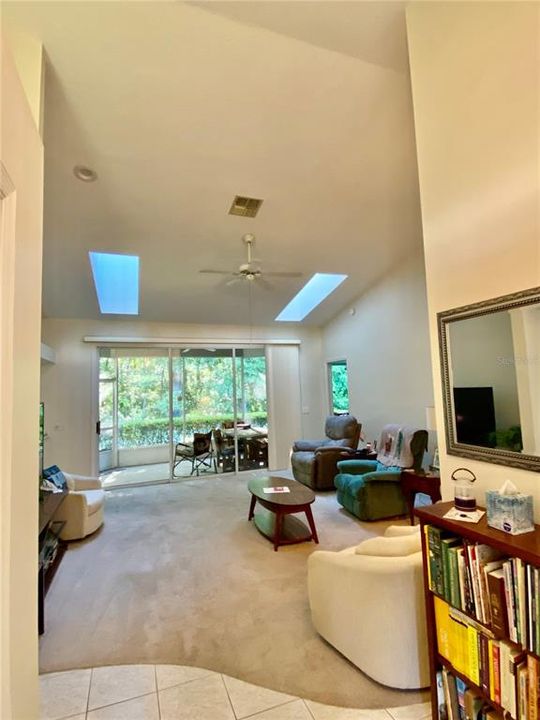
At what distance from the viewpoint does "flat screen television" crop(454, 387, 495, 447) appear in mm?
1613

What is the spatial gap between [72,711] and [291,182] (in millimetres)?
3766

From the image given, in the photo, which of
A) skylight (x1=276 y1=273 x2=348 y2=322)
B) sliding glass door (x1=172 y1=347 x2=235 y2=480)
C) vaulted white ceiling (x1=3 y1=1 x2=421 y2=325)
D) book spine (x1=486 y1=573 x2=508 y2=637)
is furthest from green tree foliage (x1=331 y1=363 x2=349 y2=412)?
book spine (x1=486 y1=573 x2=508 y2=637)

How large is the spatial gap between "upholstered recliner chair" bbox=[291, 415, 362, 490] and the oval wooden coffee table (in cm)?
97

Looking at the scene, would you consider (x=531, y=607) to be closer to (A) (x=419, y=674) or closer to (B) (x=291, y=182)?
(A) (x=419, y=674)

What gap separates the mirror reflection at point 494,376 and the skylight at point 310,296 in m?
3.66

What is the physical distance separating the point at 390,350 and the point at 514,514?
4033 millimetres

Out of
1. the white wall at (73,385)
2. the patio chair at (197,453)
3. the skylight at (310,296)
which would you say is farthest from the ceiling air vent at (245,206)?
the patio chair at (197,453)

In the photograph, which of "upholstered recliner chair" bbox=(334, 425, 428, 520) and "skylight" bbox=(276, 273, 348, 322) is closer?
"upholstered recliner chair" bbox=(334, 425, 428, 520)

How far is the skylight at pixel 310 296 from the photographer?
5.61 meters

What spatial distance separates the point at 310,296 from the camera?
621cm

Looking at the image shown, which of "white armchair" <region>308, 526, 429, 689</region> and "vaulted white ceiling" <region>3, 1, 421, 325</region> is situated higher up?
"vaulted white ceiling" <region>3, 1, 421, 325</region>

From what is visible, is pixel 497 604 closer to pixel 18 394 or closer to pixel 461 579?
pixel 461 579

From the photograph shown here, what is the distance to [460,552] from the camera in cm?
142

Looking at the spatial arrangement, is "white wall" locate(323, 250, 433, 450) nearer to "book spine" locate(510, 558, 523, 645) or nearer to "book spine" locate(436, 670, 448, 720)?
"book spine" locate(436, 670, 448, 720)
